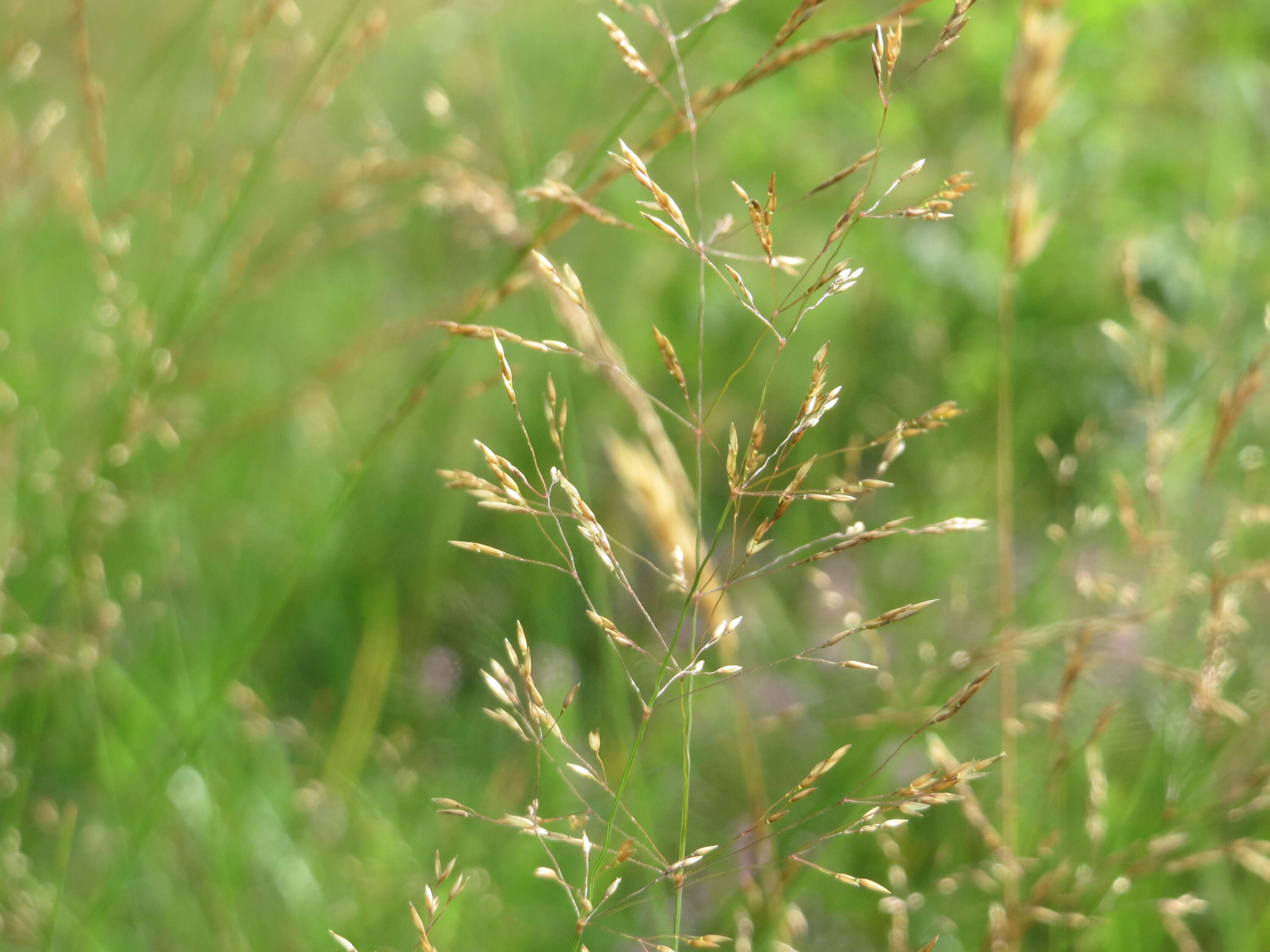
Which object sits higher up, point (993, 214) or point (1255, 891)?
point (993, 214)

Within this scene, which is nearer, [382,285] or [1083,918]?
[1083,918]

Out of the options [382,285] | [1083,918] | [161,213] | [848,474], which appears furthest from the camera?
[382,285]

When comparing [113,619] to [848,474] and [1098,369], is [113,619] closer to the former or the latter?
[848,474]

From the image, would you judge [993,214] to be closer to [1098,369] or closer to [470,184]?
[1098,369]

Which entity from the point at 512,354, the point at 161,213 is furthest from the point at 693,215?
the point at 161,213

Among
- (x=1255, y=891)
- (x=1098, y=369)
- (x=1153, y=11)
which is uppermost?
(x=1153, y=11)

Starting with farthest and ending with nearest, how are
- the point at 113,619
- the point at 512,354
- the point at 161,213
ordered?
the point at 512,354
the point at 161,213
the point at 113,619
